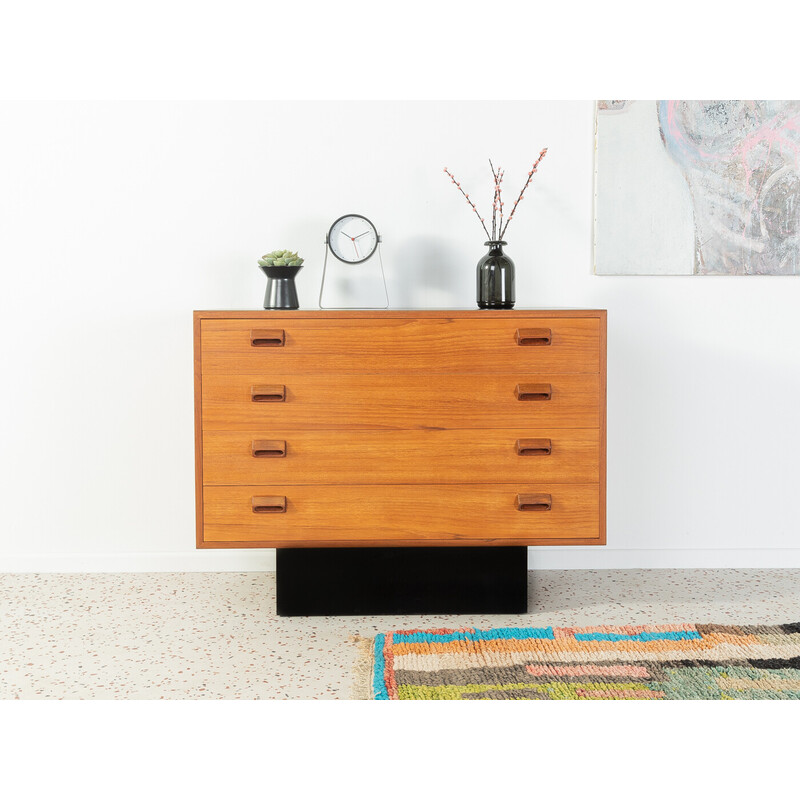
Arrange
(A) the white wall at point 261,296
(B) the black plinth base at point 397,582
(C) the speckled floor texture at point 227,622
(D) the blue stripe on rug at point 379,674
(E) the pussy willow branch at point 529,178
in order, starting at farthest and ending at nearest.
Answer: (A) the white wall at point 261,296
(E) the pussy willow branch at point 529,178
(B) the black plinth base at point 397,582
(C) the speckled floor texture at point 227,622
(D) the blue stripe on rug at point 379,674

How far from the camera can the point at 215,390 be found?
2473mm

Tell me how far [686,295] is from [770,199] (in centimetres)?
46

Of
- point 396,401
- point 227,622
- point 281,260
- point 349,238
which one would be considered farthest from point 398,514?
point 349,238

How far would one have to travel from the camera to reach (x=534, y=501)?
2.51 metres

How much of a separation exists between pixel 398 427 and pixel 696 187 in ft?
4.88

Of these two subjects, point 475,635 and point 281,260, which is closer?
point 475,635

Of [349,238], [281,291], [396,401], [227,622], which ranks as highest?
[349,238]

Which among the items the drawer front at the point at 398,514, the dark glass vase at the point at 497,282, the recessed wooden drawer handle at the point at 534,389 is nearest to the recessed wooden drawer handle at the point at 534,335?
the recessed wooden drawer handle at the point at 534,389

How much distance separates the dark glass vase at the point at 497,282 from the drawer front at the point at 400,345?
0.73ft

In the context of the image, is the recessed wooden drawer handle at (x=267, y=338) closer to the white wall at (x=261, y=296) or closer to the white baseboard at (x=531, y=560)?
the white wall at (x=261, y=296)

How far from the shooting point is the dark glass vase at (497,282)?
2676 mm

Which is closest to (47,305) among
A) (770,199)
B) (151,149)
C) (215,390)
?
(151,149)

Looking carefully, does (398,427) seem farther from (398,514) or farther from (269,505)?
(269,505)

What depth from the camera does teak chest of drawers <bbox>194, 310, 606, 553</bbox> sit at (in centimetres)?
247
